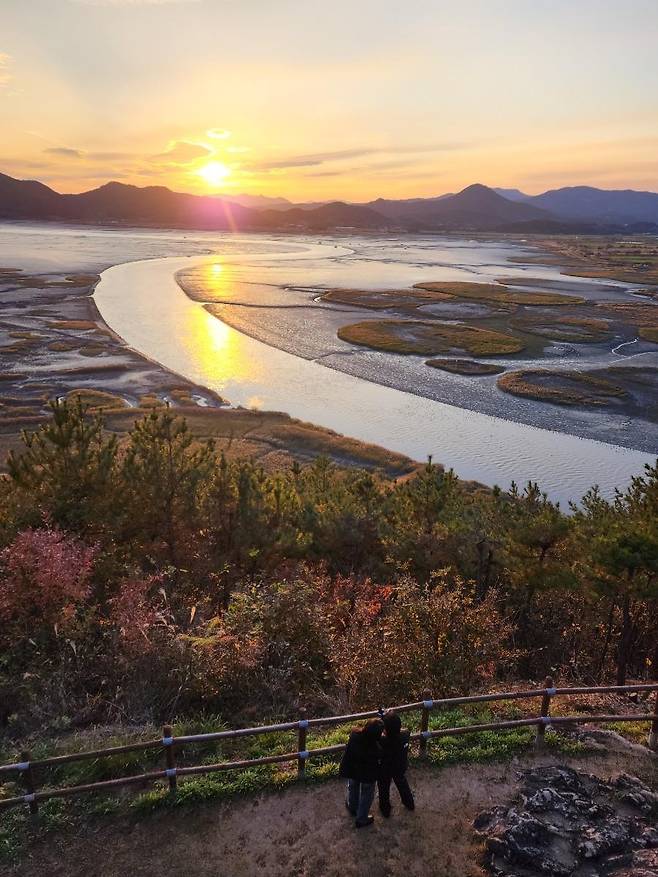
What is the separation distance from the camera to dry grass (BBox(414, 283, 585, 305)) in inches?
4070

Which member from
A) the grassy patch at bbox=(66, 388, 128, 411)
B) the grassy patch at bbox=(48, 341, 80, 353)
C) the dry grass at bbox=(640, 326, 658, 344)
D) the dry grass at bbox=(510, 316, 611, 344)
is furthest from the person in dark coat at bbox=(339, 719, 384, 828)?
the dry grass at bbox=(640, 326, 658, 344)

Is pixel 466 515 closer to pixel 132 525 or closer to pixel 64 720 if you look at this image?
pixel 132 525

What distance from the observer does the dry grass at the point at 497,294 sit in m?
103

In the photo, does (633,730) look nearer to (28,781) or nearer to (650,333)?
(28,781)

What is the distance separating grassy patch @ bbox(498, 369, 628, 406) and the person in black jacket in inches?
1878

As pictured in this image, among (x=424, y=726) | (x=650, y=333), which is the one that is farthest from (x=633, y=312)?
(x=424, y=726)

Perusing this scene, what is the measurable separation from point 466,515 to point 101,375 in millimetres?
47494

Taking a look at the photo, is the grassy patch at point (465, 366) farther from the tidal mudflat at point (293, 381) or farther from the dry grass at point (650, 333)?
the dry grass at point (650, 333)

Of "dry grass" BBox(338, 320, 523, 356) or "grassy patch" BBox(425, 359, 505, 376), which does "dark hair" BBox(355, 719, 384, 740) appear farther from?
"dry grass" BBox(338, 320, 523, 356)

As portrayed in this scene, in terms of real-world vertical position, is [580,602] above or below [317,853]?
below

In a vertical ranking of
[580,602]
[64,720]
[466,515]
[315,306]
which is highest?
[315,306]

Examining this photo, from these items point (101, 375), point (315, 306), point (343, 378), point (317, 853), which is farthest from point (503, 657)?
point (315, 306)

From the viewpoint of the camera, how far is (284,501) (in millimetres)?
22266

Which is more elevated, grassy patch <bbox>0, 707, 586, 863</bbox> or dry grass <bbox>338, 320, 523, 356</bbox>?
dry grass <bbox>338, 320, 523, 356</bbox>
